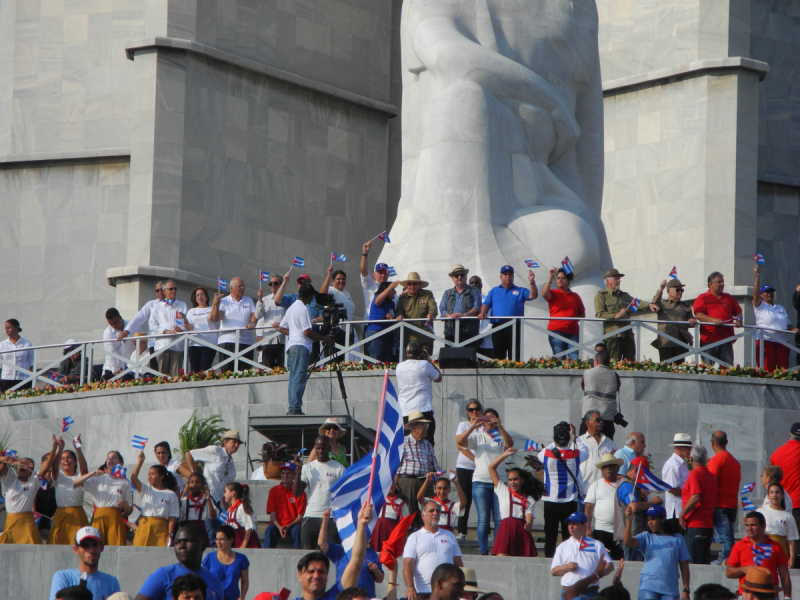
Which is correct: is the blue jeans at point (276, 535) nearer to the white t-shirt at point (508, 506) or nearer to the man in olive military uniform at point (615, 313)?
the white t-shirt at point (508, 506)

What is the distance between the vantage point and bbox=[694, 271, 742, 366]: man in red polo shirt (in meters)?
19.4

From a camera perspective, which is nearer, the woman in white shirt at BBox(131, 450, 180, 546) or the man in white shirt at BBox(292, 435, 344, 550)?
the man in white shirt at BBox(292, 435, 344, 550)

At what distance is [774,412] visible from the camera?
18.5m

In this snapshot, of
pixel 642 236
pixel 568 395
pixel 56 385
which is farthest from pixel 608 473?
pixel 642 236

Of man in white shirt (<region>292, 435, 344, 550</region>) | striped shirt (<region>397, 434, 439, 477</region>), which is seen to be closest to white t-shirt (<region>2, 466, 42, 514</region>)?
man in white shirt (<region>292, 435, 344, 550</region>)

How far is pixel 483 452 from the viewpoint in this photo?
1477cm

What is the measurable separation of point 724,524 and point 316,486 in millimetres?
3601

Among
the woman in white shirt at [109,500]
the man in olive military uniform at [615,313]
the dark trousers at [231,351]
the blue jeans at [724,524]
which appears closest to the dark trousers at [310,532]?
the woman in white shirt at [109,500]

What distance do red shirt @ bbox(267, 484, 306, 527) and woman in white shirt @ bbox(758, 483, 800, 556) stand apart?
3940 mm

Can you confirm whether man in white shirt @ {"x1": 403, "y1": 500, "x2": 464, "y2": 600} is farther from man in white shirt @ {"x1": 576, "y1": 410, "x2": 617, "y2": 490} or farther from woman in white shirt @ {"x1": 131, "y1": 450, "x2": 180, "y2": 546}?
man in white shirt @ {"x1": 576, "y1": 410, "x2": 617, "y2": 490}

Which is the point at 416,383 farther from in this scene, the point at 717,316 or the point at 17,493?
the point at 717,316

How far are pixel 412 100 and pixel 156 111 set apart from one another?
A: 5.78 m

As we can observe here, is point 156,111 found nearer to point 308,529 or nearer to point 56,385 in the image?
point 56,385

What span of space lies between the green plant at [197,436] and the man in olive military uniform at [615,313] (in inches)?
186
